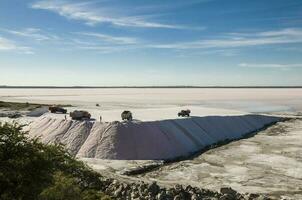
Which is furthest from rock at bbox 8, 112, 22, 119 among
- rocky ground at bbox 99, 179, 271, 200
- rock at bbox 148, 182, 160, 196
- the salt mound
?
rock at bbox 148, 182, 160, 196

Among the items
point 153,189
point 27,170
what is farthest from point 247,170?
point 27,170

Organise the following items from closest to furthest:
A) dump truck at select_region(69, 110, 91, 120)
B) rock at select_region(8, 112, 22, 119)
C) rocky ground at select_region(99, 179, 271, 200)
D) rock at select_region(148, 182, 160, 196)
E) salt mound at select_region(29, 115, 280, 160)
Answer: rocky ground at select_region(99, 179, 271, 200), rock at select_region(148, 182, 160, 196), salt mound at select_region(29, 115, 280, 160), dump truck at select_region(69, 110, 91, 120), rock at select_region(8, 112, 22, 119)

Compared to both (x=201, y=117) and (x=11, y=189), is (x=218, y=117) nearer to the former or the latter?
(x=201, y=117)

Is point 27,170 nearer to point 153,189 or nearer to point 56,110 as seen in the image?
point 153,189

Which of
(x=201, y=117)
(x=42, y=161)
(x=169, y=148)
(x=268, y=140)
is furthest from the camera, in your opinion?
(x=201, y=117)

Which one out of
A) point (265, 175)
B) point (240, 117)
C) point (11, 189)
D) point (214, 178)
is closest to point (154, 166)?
point (214, 178)

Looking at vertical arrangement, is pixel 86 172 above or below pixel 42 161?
below

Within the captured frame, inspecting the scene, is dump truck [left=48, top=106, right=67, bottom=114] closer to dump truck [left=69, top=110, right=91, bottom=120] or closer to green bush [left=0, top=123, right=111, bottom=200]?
dump truck [left=69, top=110, right=91, bottom=120]

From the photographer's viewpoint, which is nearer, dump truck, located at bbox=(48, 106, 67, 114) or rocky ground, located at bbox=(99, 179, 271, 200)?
rocky ground, located at bbox=(99, 179, 271, 200)

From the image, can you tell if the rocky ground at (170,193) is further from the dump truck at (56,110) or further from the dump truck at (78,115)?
the dump truck at (56,110)
